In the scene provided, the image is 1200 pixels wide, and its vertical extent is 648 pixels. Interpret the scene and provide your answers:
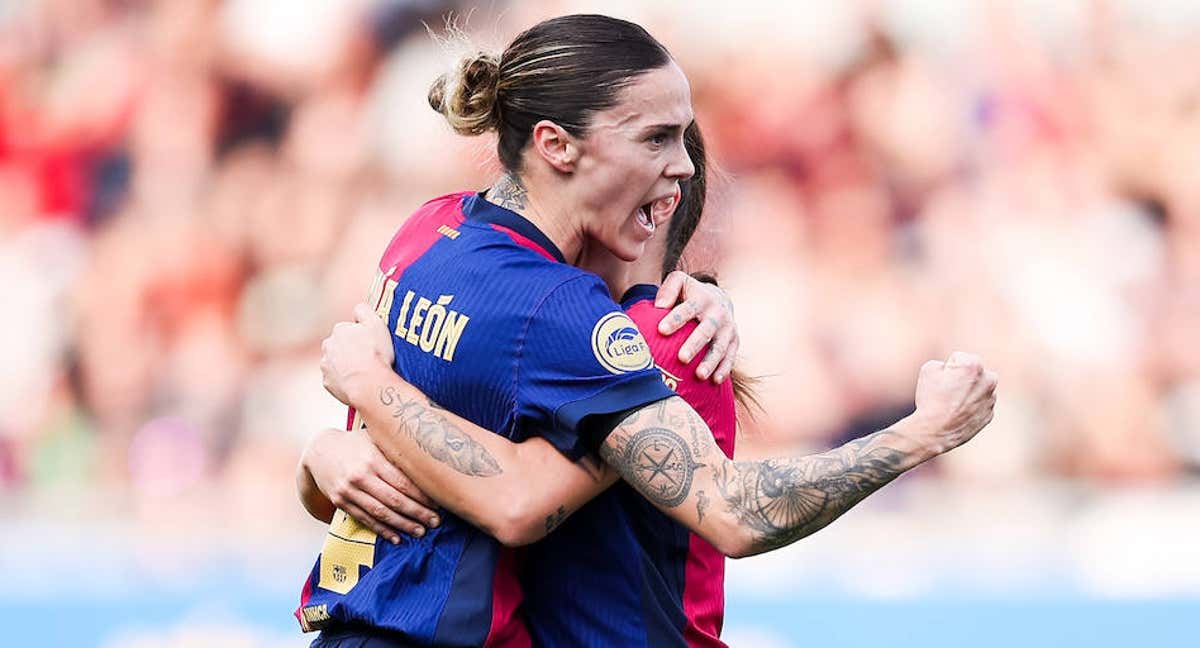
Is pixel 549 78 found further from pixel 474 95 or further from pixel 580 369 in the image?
pixel 580 369

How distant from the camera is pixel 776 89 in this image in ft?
24.0

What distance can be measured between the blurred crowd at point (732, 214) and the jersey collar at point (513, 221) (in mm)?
4222

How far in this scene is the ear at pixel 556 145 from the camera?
2.76m

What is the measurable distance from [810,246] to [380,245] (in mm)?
1998

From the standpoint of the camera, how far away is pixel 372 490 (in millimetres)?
2680

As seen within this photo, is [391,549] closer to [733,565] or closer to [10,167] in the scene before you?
[733,565]

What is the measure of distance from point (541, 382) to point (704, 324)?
42 cm

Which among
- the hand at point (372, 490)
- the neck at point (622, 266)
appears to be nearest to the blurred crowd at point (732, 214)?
the neck at point (622, 266)

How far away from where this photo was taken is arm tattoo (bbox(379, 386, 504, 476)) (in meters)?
2.55

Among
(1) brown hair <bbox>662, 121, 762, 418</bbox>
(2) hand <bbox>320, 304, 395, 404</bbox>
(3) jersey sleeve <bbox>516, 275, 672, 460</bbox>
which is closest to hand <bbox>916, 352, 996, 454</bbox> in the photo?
(3) jersey sleeve <bbox>516, 275, 672, 460</bbox>

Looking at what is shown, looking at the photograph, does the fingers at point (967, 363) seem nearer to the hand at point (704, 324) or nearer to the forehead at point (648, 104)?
the hand at point (704, 324)

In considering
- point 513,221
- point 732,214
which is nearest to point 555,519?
point 513,221

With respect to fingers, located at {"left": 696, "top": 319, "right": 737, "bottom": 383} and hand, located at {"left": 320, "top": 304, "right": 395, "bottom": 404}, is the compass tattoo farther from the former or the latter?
hand, located at {"left": 320, "top": 304, "right": 395, "bottom": 404}

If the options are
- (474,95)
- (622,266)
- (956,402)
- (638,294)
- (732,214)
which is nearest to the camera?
(956,402)
